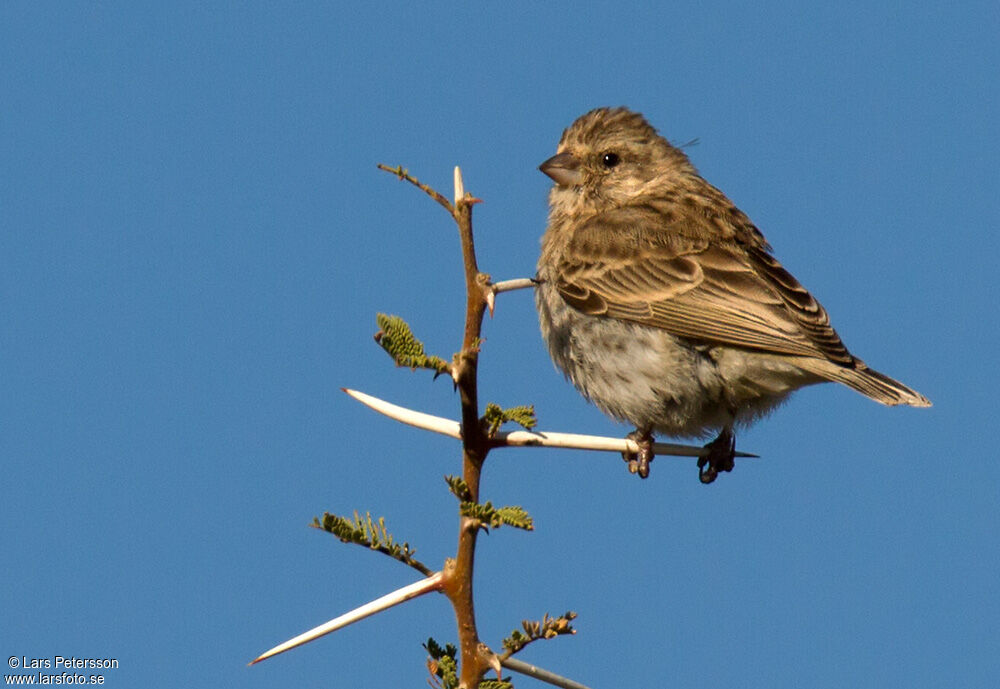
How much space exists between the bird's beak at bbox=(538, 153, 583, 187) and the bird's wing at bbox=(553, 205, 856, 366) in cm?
36

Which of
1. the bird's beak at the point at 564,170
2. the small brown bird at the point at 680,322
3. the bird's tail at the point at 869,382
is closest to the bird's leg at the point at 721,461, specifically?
the small brown bird at the point at 680,322

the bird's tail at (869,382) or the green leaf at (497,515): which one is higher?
the bird's tail at (869,382)

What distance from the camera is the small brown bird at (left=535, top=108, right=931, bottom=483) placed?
6008 mm

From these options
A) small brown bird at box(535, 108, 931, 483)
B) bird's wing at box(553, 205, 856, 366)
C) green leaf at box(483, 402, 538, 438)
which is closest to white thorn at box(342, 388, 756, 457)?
green leaf at box(483, 402, 538, 438)

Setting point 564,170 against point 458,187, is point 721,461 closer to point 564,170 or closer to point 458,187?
point 564,170

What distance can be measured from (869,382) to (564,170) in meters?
2.47

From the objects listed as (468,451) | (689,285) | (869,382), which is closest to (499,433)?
(468,451)

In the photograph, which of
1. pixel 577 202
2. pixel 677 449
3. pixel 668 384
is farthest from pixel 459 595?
pixel 577 202

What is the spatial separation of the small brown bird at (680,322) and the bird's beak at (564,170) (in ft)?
0.04

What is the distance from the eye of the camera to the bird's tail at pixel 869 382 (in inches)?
218

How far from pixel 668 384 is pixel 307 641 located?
3.33 metres

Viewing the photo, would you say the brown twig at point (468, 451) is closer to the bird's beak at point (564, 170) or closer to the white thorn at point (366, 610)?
the white thorn at point (366, 610)

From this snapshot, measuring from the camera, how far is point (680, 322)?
20.3 feet

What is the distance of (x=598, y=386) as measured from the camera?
6227mm
